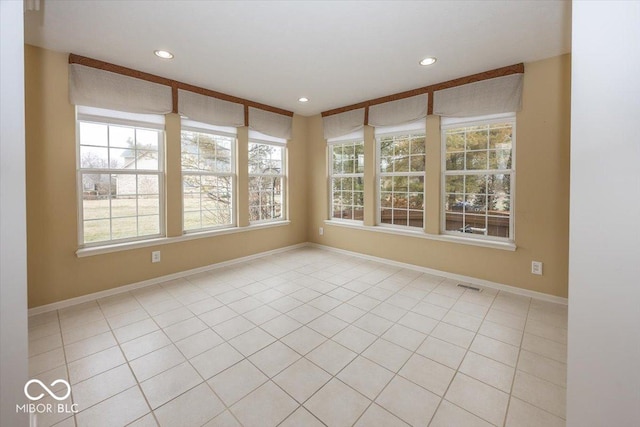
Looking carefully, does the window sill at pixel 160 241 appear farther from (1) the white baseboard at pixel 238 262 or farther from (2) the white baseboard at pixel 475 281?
(2) the white baseboard at pixel 475 281

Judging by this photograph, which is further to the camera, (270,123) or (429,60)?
(270,123)

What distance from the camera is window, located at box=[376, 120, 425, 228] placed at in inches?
153

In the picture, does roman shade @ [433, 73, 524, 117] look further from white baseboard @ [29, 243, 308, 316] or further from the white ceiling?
white baseboard @ [29, 243, 308, 316]

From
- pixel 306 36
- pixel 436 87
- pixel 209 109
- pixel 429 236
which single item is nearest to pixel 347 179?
pixel 429 236

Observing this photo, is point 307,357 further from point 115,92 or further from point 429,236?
point 115,92

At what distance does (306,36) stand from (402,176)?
2.43 metres

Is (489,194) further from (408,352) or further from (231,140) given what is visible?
(231,140)

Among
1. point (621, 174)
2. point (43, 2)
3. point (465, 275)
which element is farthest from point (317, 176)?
point (621, 174)

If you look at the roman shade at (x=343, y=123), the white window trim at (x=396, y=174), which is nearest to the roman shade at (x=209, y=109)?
the roman shade at (x=343, y=123)

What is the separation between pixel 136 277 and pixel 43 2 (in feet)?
8.78

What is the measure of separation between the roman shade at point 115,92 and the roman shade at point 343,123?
2.53 m

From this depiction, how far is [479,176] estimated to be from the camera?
3.36 meters

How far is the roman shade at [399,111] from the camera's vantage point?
367 cm

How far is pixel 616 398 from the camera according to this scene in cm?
81
